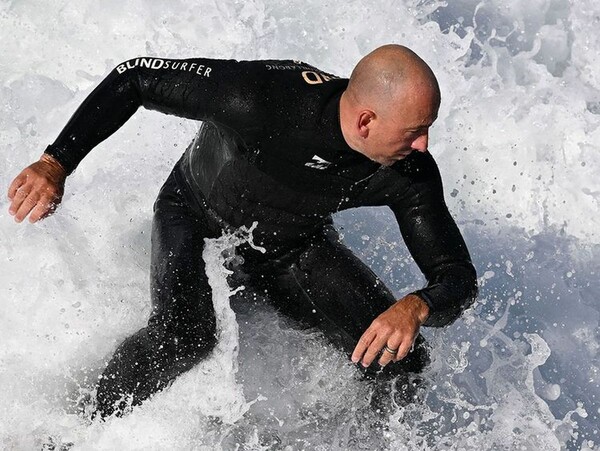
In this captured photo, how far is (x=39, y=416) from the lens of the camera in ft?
12.7

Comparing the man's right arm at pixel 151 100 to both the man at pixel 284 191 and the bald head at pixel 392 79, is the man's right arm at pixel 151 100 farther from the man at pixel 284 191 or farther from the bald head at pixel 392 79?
the bald head at pixel 392 79

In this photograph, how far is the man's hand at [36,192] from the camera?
3.15 metres

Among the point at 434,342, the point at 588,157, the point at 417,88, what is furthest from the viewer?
the point at 588,157

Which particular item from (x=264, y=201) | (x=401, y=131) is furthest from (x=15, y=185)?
(x=401, y=131)

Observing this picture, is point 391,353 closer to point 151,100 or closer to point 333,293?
point 333,293

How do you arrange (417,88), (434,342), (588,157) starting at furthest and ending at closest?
1. (588,157)
2. (434,342)
3. (417,88)

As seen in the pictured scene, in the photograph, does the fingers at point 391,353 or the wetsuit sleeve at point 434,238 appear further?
the wetsuit sleeve at point 434,238

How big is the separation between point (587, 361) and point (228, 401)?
1.95m

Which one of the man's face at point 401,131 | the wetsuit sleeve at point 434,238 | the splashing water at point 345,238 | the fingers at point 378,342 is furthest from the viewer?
the splashing water at point 345,238

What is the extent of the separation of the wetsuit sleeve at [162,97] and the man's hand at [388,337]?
81cm

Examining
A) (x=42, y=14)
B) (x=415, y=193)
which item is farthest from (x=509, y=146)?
(x=42, y=14)

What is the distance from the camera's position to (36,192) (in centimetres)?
318

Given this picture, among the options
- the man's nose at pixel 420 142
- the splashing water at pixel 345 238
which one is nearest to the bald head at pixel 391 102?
the man's nose at pixel 420 142

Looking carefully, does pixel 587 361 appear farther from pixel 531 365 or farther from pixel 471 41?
pixel 471 41
